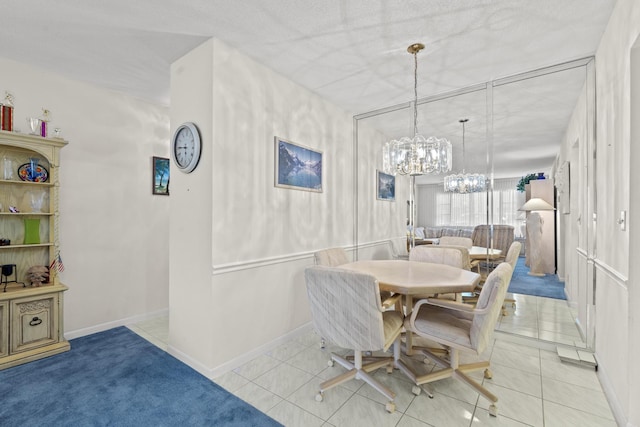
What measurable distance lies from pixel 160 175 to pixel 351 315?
121 inches

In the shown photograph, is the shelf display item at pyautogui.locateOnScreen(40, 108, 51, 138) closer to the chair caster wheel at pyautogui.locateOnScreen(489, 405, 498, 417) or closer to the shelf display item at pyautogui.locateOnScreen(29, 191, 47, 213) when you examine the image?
the shelf display item at pyautogui.locateOnScreen(29, 191, 47, 213)

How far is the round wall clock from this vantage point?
7.73 feet

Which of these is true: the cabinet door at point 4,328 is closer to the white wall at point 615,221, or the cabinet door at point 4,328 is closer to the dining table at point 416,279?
the dining table at point 416,279

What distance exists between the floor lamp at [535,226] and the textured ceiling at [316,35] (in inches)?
101

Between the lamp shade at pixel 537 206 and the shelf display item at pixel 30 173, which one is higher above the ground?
the shelf display item at pixel 30 173

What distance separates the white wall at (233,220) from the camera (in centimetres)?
229

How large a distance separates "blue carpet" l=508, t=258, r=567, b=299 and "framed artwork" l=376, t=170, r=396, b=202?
2.00 m

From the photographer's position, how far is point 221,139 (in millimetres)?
2324

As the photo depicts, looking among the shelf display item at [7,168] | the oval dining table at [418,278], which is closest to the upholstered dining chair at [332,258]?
the oval dining table at [418,278]

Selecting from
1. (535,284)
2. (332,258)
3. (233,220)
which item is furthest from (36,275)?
(535,284)

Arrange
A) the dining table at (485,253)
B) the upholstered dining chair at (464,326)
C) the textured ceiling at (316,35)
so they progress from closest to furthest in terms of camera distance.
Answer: the upholstered dining chair at (464,326), the textured ceiling at (316,35), the dining table at (485,253)

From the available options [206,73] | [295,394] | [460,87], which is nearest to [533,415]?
[295,394]

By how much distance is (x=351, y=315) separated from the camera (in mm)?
1831

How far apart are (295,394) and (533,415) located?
1.53 meters
